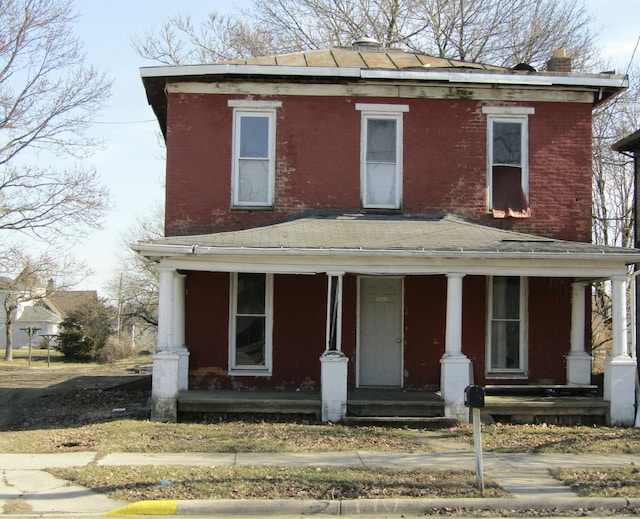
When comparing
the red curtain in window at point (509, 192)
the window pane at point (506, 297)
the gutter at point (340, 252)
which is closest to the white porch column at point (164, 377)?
the gutter at point (340, 252)

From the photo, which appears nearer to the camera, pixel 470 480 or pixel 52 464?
pixel 470 480

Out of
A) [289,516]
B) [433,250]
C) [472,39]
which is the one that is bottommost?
[289,516]

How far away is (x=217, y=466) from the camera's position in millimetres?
9195

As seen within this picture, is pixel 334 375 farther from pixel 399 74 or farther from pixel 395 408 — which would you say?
pixel 399 74

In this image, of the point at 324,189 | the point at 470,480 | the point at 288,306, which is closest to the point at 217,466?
the point at 470,480

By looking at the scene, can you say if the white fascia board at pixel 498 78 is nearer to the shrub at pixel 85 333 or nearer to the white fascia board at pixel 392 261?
the white fascia board at pixel 392 261

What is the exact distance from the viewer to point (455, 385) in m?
12.6

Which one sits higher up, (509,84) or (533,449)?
(509,84)

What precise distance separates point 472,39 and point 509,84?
15.2 meters

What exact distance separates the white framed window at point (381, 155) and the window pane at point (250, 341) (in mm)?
3259

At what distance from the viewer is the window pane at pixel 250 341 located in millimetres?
14523

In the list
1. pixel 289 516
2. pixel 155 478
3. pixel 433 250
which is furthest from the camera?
pixel 433 250

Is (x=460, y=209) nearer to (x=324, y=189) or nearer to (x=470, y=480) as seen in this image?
(x=324, y=189)

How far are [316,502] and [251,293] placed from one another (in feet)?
23.9
